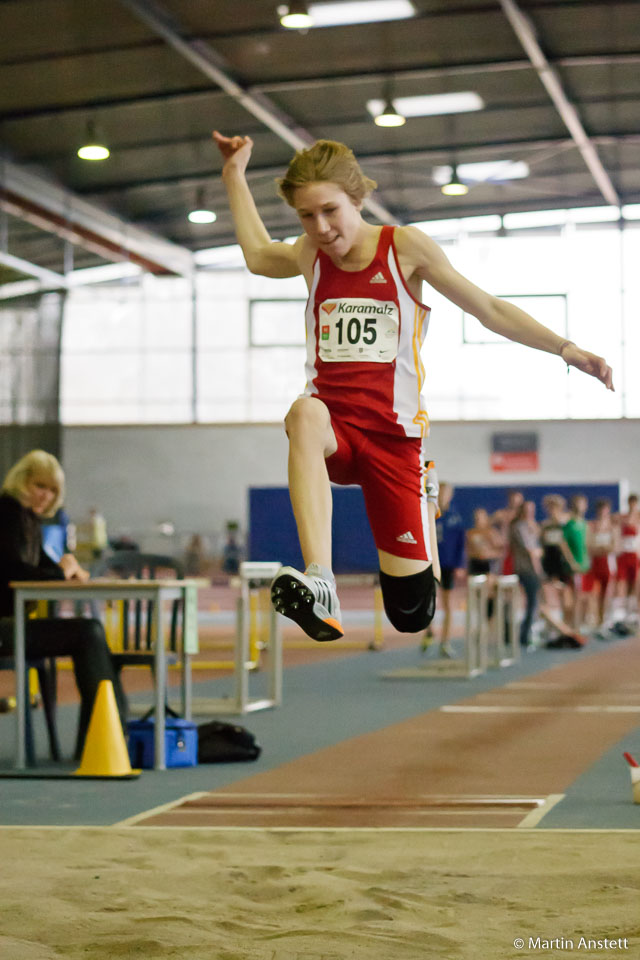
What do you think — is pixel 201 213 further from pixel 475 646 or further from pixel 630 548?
pixel 475 646

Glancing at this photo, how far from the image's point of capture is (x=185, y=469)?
91.6 feet

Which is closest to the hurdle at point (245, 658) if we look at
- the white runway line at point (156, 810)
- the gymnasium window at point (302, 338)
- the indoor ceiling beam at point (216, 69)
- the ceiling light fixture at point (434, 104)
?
the white runway line at point (156, 810)

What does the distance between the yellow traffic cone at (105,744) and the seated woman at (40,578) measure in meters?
0.21

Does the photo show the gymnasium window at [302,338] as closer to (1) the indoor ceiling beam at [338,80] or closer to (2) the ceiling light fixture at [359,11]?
(1) the indoor ceiling beam at [338,80]

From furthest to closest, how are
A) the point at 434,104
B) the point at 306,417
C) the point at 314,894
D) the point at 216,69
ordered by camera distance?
the point at 434,104 → the point at 216,69 → the point at 314,894 → the point at 306,417

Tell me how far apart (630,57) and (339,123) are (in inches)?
174

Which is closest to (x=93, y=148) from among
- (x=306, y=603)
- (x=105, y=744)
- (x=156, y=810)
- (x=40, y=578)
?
(x=40, y=578)

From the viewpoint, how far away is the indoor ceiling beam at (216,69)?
46.8ft

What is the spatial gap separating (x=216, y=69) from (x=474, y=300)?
45.2 feet

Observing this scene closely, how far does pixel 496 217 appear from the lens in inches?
989

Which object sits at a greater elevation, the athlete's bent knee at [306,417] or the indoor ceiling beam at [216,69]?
the indoor ceiling beam at [216,69]

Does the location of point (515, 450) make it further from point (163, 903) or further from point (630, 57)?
point (163, 903)

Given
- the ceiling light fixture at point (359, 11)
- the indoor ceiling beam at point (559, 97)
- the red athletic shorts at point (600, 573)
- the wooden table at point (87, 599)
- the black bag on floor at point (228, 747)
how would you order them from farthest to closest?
the red athletic shorts at point (600, 573) → the indoor ceiling beam at point (559, 97) → the ceiling light fixture at point (359, 11) → the black bag on floor at point (228, 747) → the wooden table at point (87, 599)

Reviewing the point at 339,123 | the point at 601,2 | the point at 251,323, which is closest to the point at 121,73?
the point at 339,123
